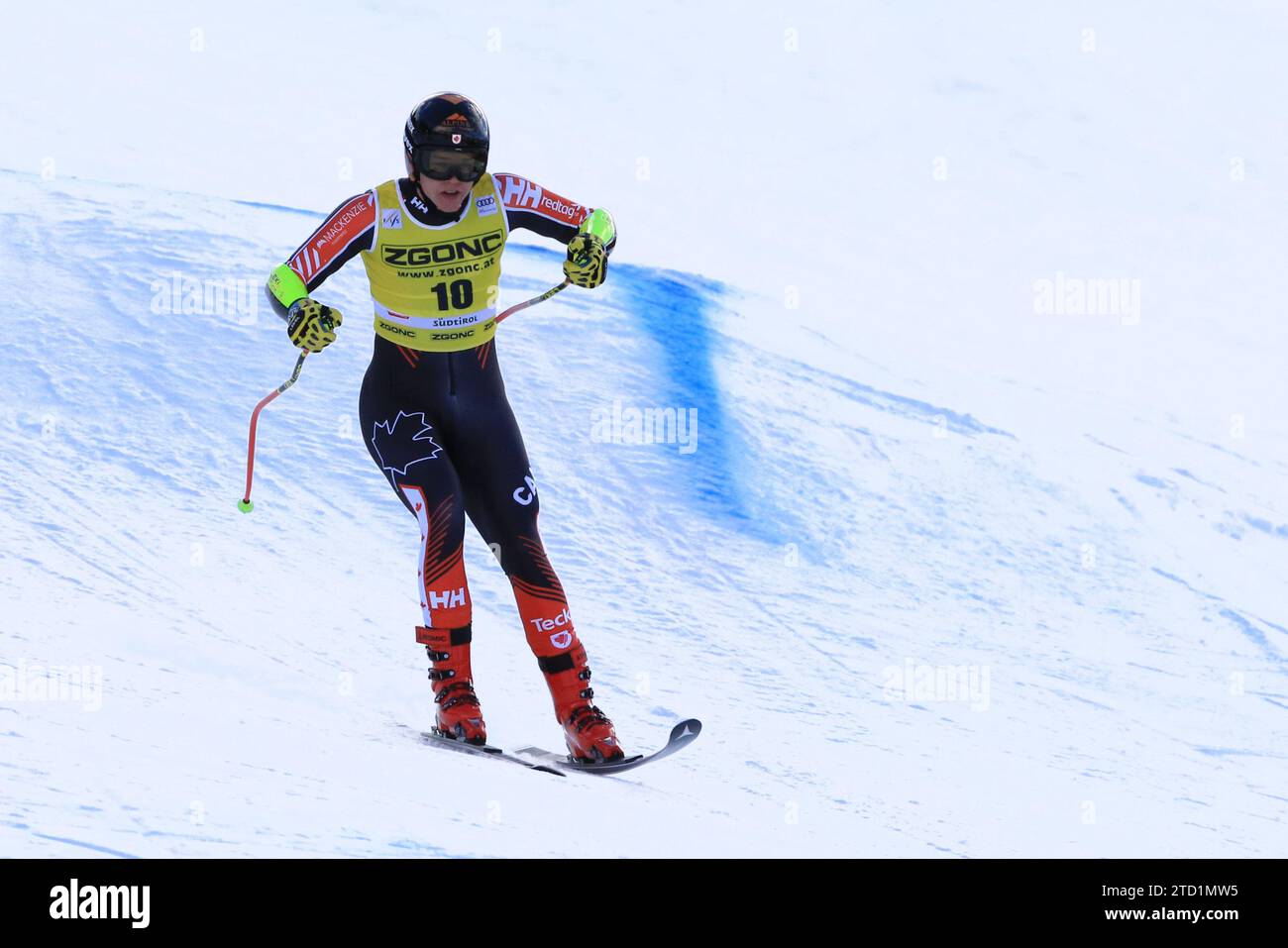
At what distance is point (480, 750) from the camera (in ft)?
14.1

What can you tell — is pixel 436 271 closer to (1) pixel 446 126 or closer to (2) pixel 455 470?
(1) pixel 446 126

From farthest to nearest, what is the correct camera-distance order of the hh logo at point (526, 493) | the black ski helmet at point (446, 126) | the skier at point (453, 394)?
1. the hh logo at point (526, 493)
2. the skier at point (453, 394)
3. the black ski helmet at point (446, 126)

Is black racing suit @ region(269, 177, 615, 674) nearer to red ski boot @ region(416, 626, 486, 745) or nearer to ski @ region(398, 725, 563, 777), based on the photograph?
red ski boot @ region(416, 626, 486, 745)

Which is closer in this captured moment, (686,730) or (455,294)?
(455,294)

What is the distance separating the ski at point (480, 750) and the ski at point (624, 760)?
0.19ft

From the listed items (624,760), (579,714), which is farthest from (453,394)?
(624,760)

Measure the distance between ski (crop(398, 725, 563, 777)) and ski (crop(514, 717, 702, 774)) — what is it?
57mm

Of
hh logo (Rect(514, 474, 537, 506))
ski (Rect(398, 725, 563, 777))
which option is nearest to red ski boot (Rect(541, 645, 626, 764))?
ski (Rect(398, 725, 563, 777))

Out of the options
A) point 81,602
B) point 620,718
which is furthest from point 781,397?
point 81,602

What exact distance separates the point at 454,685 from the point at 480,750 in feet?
0.74

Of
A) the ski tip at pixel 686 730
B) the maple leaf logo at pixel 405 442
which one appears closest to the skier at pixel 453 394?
the maple leaf logo at pixel 405 442

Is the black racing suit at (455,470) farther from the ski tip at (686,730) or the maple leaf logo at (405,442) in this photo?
the ski tip at (686,730)

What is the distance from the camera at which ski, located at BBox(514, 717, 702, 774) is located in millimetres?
4285

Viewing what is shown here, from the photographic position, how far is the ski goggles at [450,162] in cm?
411
